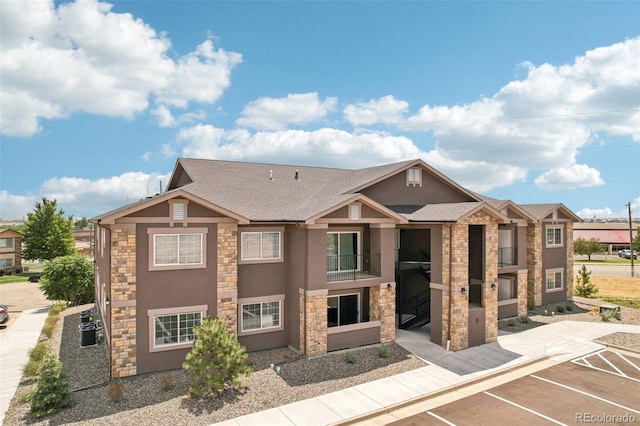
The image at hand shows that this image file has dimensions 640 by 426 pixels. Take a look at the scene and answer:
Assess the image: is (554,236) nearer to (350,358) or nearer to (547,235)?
(547,235)

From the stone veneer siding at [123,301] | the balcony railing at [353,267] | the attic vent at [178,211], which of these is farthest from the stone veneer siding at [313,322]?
the stone veneer siding at [123,301]

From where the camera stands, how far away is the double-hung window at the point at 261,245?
16.0 m

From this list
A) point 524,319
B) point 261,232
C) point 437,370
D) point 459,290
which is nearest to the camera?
point 437,370

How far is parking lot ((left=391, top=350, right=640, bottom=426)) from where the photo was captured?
437 inches

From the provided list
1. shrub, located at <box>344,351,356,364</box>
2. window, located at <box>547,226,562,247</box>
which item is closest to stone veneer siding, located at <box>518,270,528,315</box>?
window, located at <box>547,226,562,247</box>

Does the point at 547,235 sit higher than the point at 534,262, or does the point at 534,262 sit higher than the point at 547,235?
the point at 547,235

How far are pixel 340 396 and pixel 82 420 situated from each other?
7.48 meters

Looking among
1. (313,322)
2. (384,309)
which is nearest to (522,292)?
(384,309)

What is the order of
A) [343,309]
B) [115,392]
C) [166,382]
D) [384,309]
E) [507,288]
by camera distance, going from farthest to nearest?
[507,288] < [343,309] < [384,309] < [166,382] < [115,392]

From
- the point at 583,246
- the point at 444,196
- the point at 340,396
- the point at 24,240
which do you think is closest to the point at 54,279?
the point at 340,396

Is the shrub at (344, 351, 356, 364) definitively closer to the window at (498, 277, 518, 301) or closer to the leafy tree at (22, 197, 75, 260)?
the window at (498, 277, 518, 301)

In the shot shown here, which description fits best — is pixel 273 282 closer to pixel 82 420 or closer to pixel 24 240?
pixel 82 420

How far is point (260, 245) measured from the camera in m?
16.4

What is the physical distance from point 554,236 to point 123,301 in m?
26.8
